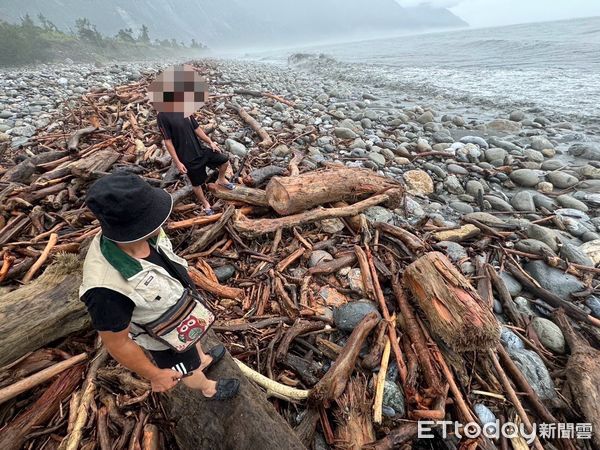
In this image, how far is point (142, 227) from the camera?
151cm

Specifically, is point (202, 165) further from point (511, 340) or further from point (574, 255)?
point (574, 255)

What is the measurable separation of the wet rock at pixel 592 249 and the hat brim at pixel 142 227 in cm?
523

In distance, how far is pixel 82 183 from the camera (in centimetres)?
454

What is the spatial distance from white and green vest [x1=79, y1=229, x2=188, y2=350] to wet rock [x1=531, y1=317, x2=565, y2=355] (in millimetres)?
3467

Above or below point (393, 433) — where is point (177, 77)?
above

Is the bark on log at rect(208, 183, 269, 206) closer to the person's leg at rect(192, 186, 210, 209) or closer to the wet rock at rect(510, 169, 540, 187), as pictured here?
the person's leg at rect(192, 186, 210, 209)

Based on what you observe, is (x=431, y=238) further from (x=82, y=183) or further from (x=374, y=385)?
(x=82, y=183)

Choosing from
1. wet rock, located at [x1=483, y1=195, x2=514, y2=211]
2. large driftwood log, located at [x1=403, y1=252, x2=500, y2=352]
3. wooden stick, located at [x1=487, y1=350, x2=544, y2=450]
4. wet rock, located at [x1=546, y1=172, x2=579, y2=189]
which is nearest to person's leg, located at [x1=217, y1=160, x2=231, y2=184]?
large driftwood log, located at [x1=403, y1=252, x2=500, y2=352]

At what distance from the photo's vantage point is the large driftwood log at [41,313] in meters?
2.38

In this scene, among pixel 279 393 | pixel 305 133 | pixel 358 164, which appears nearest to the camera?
pixel 279 393

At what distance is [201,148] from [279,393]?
3.36 meters

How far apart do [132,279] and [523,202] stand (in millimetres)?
6290

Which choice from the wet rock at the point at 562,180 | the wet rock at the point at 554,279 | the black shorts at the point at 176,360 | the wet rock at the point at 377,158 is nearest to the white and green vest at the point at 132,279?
the black shorts at the point at 176,360

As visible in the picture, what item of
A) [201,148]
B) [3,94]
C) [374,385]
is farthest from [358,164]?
[3,94]
